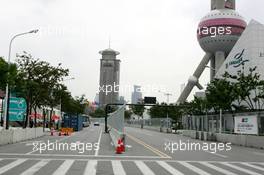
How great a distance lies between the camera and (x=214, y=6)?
11638 cm

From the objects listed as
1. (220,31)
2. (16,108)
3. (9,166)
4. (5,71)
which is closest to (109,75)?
(220,31)

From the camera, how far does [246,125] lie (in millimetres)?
37750

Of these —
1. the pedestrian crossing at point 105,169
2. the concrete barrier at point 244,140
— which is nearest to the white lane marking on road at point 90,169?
the pedestrian crossing at point 105,169

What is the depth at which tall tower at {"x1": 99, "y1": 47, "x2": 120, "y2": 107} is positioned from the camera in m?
161

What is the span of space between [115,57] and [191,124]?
119855mm

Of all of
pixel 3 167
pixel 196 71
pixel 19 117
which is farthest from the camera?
pixel 196 71

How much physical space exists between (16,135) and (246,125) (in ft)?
62.7

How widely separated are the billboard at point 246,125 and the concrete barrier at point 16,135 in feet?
61.8

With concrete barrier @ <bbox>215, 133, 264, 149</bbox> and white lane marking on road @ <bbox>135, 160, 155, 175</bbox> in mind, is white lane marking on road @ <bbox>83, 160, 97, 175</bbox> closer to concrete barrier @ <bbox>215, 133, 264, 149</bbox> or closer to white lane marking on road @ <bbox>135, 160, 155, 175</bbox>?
white lane marking on road @ <bbox>135, 160, 155, 175</bbox>

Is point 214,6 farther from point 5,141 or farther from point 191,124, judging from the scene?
point 5,141

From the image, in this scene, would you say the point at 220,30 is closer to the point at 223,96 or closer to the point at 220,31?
the point at 220,31

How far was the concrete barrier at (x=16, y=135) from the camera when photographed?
101 ft

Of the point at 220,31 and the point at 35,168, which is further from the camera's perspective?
the point at 220,31

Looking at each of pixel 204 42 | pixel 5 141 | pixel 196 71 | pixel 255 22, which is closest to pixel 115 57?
pixel 196 71
